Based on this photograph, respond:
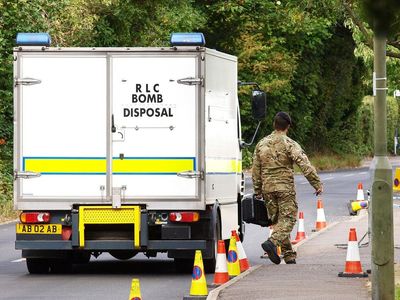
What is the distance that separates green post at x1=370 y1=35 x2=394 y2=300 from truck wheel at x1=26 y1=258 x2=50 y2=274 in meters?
6.42

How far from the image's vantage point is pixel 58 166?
1416cm

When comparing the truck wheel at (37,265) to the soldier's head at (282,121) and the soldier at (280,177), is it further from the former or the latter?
the soldier's head at (282,121)

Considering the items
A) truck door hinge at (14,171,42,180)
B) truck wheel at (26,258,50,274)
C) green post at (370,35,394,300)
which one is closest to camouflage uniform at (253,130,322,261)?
truck door hinge at (14,171,42,180)

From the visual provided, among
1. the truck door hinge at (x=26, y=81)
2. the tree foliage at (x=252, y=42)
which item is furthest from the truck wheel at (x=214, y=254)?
the tree foliage at (x=252, y=42)

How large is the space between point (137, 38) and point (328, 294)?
27.2 m

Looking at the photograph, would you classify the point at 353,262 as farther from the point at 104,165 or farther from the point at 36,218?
the point at 36,218

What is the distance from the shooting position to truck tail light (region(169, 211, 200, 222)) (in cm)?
1398

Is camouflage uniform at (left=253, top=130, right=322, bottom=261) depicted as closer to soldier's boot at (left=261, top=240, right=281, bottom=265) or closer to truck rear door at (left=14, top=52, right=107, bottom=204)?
soldier's boot at (left=261, top=240, right=281, bottom=265)

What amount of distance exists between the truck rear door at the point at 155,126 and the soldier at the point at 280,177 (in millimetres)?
805

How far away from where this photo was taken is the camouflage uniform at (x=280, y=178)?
45.8 feet

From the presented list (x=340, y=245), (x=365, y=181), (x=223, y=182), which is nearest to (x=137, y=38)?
(x=365, y=181)

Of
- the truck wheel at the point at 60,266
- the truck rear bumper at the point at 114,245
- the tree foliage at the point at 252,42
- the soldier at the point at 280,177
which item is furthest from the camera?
the tree foliage at the point at 252,42

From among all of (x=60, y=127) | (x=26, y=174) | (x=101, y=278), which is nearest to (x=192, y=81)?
(x=60, y=127)

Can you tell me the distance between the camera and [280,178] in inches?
553
